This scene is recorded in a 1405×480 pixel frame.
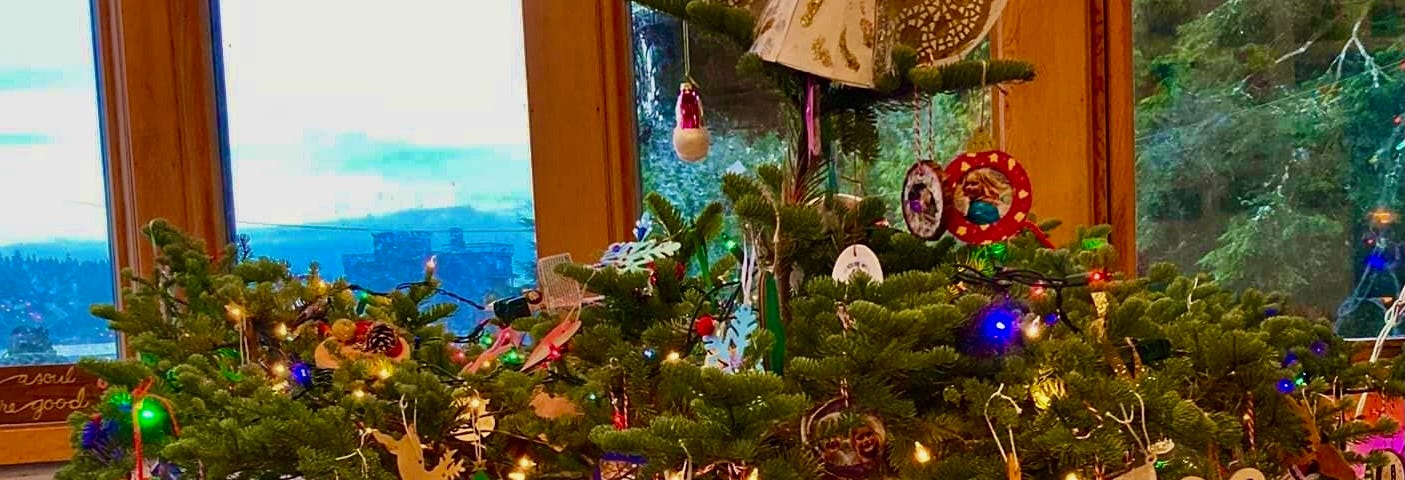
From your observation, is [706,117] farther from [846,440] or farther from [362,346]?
[846,440]

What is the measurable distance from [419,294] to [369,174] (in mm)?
651

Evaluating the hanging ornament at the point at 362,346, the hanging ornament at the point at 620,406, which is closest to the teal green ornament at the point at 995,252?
the hanging ornament at the point at 620,406

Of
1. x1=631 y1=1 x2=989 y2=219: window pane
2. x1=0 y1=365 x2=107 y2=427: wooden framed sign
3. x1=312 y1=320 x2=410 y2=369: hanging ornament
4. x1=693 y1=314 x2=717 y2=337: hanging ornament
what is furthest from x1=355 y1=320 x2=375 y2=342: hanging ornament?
x1=0 y1=365 x2=107 y2=427: wooden framed sign

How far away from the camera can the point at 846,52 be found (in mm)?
746

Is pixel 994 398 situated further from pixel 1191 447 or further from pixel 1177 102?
pixel 1177 102

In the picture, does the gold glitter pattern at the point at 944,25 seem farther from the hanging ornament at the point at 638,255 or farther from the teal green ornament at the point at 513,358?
the teal green ornament at the point at 513,358

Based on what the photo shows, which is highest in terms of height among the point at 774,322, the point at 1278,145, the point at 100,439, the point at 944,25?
the point at 944,25

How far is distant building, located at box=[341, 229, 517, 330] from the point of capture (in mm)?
1724

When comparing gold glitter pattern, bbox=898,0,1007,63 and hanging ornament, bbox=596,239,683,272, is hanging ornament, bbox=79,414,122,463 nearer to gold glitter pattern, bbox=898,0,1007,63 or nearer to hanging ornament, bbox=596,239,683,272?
Answer: hanging ornament, bbox=596,239,683,272

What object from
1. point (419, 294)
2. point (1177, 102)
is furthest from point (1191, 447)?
point (1177, 102)

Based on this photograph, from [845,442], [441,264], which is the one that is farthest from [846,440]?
[441,264]

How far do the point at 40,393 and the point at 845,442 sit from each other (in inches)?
62.1

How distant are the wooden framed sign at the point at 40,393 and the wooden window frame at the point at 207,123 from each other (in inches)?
0.8

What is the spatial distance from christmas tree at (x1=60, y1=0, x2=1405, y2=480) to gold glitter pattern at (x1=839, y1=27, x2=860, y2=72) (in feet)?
0.09
